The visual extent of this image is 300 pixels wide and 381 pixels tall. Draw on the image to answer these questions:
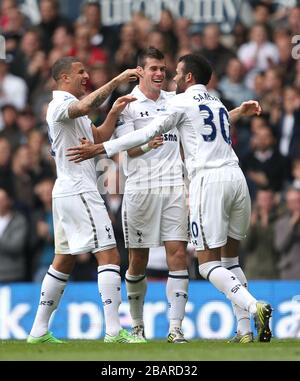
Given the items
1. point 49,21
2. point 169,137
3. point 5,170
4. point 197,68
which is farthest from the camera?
point 49,21

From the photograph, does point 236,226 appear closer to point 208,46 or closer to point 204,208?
point 204,208

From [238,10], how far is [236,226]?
8.72 metres

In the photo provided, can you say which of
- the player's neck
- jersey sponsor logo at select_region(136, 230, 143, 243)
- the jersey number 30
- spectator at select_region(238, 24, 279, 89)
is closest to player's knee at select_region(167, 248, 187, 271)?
jersey sponsor logo at select_region(136, 230, 143, 243)

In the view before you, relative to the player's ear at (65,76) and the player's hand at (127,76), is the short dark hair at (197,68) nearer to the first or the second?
the player's hand at (127,76)

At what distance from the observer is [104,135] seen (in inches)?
490

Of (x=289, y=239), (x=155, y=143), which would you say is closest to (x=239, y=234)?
(x=155, y=143)

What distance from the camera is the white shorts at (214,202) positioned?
37.8 ft

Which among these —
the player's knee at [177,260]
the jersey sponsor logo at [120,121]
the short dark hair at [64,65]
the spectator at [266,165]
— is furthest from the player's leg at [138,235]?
the spectator at [266,165]

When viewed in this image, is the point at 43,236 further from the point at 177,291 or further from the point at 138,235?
the point at 177,291

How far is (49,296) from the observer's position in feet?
40.3

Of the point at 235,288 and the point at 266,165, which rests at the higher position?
the point at 266,165

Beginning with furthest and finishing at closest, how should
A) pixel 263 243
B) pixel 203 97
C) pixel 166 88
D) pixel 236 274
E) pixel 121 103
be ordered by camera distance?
pixel 166 88 < pixel 263 243 < pixel 121 103 < pixel 236 274 < pixel 203 97

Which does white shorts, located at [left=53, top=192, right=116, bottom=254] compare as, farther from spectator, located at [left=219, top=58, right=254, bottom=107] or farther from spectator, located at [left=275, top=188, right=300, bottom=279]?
spectator, located at [left=219, top=58, right=254, bottom=107]

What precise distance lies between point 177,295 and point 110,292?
0.70 metres
